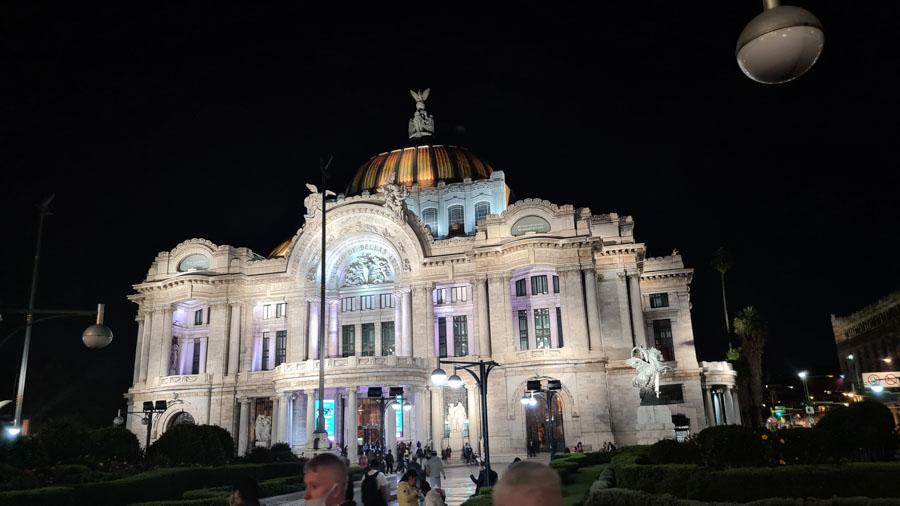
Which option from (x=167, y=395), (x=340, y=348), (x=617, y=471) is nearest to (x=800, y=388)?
(x=340, y=348)

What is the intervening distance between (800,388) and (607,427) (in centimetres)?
10802

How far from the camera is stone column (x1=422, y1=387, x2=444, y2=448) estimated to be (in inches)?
1805

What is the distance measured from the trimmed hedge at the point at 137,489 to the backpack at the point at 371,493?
9.55m

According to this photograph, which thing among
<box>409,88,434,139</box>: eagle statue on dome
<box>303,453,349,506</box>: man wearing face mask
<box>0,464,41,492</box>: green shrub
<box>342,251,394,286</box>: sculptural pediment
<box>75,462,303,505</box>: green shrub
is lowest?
<box>75,462,303,505</box>: green shrub

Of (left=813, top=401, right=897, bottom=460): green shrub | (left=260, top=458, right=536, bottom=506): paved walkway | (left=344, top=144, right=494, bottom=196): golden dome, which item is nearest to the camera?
(left=813, top=401, right=897, bottom=460): green shrub

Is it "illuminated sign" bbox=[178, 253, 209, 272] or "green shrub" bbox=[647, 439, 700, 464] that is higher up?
"illuminated sign" bbox=[178, 253, 209, 272]

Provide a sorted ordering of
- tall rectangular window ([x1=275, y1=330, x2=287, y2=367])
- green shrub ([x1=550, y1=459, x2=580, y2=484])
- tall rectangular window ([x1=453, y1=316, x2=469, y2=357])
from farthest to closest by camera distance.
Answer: tall rectangular window ([x1=275, y1=330, x2=287, y2=367]), tall rectangular window ([x1=453, y1=316, x2=469, y2=357]), green shrub ([x1=550, y1=459, x2=580, y2=484])

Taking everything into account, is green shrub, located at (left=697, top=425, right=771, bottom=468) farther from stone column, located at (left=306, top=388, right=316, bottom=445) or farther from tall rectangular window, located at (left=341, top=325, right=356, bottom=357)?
tall rectangular window, located at (left=341, top=325, right=356, bottom=357)

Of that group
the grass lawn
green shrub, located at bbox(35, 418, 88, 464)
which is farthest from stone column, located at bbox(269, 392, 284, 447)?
the grass lawn

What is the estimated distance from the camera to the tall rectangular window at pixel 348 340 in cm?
5353

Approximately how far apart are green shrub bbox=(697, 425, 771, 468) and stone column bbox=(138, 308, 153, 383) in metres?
49.1

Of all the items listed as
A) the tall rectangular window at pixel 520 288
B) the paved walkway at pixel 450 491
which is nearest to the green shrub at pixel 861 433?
the paved walkway at pixel 450 491

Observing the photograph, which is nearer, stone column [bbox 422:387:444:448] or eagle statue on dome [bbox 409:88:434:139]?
stone column [bbox 422:387:444:448]

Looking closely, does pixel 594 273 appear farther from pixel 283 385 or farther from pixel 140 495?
pixel 140 495
